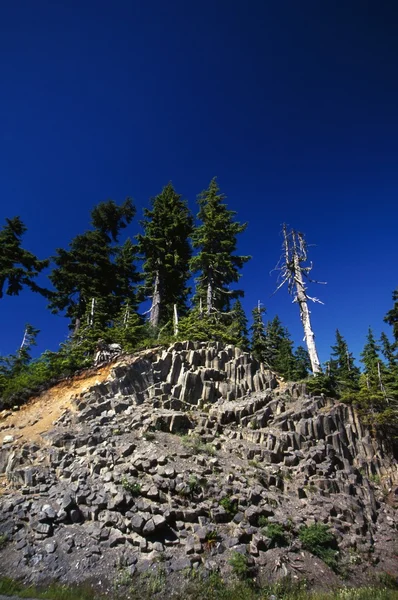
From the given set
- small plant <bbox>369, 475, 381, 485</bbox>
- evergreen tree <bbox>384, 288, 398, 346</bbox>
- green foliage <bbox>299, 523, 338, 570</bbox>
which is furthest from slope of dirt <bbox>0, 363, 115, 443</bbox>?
evergreen tree <bbox>384, 288, 398, 346</bbox>

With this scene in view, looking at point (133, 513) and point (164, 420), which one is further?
point (164, 420)

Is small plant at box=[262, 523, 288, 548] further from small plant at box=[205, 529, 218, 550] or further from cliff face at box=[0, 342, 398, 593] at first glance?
small plant at box=[205, 529, 218, 550]

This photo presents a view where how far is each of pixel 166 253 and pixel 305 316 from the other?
14.3 meters

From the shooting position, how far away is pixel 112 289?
3067 cm

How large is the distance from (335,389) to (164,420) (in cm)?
1109

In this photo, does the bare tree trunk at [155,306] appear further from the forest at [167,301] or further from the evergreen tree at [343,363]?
the evergreen tree at [343,363]

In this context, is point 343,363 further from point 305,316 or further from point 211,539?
point 211,539

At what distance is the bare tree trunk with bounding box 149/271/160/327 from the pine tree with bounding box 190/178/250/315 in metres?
3.46

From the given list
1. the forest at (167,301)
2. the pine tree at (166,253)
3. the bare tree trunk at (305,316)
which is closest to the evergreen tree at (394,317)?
the forest at (167,301)

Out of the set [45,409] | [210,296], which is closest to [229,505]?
[45,409]

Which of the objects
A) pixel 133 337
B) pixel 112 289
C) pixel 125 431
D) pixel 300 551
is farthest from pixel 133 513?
pixel 112 289

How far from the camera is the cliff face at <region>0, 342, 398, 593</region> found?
8180mm

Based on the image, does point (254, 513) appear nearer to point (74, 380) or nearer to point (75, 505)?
point (75, 505)

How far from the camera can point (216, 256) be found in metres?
24.4
